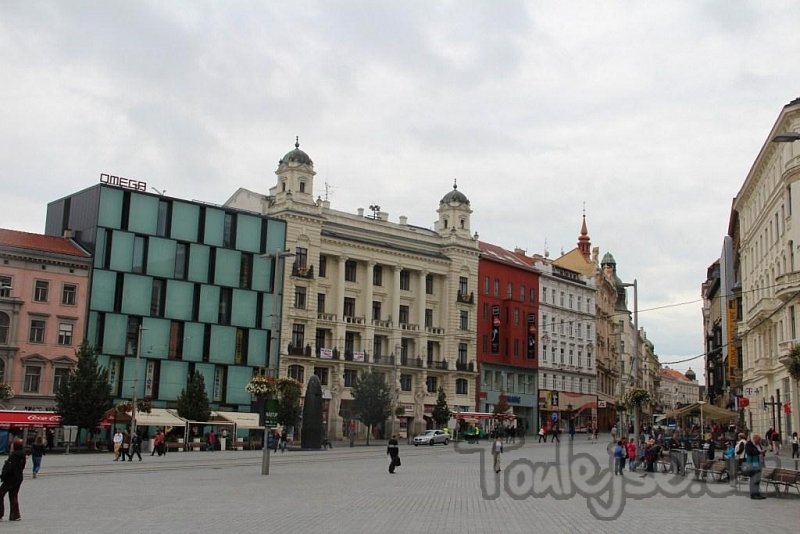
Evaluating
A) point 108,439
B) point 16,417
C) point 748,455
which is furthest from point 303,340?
point 748,455

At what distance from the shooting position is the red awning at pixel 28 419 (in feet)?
161

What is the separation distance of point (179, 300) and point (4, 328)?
14.0 meters

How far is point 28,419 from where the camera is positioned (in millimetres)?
50125

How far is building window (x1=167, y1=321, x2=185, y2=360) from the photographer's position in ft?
223

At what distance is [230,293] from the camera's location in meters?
72.4

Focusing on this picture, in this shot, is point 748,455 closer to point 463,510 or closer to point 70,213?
point 463,510

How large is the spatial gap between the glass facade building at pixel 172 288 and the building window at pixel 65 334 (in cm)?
138

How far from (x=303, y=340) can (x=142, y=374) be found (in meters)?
13.7

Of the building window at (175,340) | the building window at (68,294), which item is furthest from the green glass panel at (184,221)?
the building window at (68,294)

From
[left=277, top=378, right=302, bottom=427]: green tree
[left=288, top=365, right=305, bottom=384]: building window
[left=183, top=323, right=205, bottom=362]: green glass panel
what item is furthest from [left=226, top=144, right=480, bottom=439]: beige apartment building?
[left=277, top=378, right=302, bottom=427]: green tree

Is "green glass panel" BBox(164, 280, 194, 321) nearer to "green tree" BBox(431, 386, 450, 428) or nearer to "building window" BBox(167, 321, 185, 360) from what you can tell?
"building window" BBox(167, 321, 185, 360)

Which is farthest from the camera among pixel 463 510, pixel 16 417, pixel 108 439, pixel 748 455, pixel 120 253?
pixel 120 253

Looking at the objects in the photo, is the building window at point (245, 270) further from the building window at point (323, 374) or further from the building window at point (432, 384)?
the building window at point (432, 384)

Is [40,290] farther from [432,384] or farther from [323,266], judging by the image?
[432,384]
